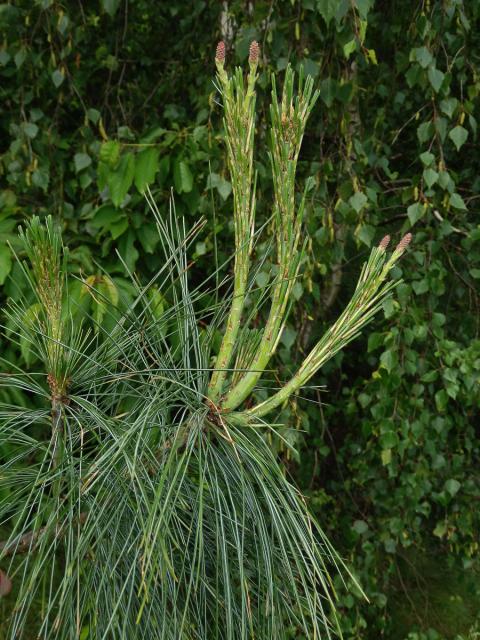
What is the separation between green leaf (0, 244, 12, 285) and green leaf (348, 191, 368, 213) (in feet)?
2.20

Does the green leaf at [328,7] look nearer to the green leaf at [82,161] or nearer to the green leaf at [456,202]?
the green leaf at [456,202]

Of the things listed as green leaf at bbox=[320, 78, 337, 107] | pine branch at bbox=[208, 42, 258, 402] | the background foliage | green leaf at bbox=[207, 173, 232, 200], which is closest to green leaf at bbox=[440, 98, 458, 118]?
the background foliage

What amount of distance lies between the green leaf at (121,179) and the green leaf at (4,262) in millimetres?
267

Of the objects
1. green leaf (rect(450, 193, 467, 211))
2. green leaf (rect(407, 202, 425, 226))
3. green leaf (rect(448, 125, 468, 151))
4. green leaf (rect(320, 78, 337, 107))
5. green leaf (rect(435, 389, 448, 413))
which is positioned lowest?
green leaf (rect(435, 389, 448, 413))

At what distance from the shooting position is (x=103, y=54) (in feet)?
6.76

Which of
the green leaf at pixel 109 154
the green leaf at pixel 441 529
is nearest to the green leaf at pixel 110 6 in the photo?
the green leaf at pixel 109 154

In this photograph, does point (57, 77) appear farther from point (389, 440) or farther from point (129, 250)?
point (389, 440)

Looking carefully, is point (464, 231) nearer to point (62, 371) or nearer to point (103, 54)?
point (103, 54)

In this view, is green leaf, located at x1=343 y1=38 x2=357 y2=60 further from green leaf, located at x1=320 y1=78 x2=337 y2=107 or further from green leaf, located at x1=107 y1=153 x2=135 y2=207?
green leaf, located at x1=107 y1=153 x2=135 y2=207

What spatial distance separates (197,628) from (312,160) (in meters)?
1.23

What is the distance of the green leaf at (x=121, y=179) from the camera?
5.16 ft

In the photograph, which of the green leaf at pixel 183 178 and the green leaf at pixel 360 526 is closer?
the green leaf at pixel 183 178

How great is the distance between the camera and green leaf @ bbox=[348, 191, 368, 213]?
1.50 meters

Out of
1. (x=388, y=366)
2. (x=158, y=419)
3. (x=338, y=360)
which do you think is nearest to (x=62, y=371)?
(x=158, y=419)
